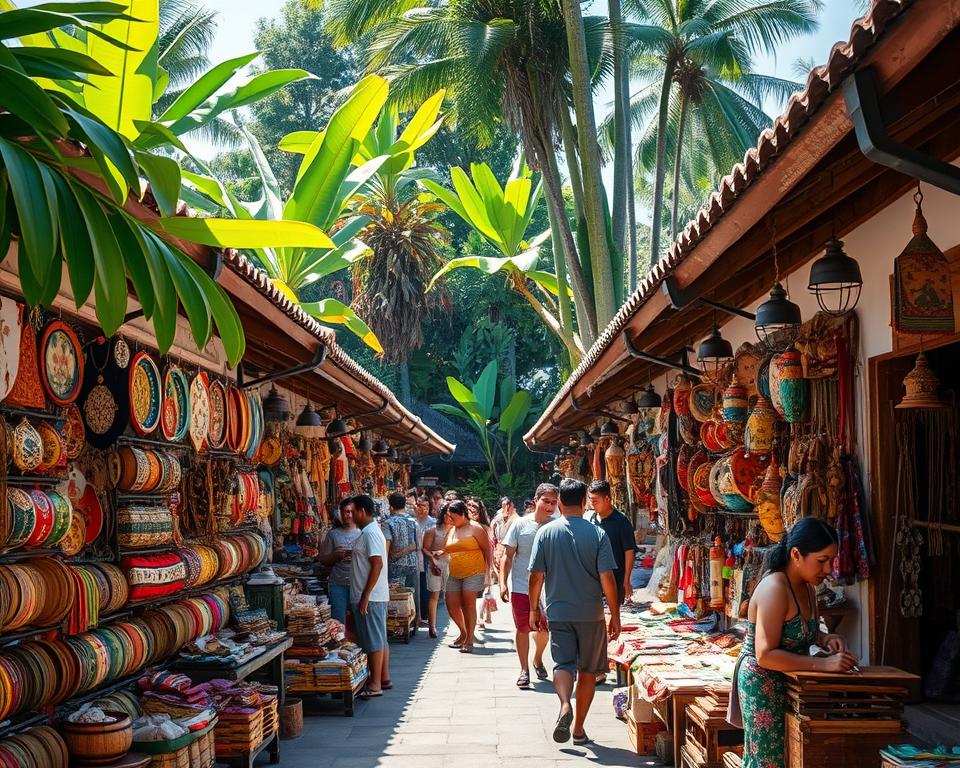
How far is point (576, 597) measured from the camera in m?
7.11

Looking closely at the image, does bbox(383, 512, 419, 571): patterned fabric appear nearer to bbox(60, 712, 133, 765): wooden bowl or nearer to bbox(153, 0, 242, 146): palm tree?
bbox(60, 712, 133, 765): wooden bowl

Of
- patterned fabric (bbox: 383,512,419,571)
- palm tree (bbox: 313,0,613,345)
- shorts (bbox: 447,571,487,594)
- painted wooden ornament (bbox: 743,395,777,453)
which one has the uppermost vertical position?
palm tree (bbox: 313,0,613,345)

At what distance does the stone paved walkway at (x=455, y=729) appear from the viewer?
Result: 6949 millimetres

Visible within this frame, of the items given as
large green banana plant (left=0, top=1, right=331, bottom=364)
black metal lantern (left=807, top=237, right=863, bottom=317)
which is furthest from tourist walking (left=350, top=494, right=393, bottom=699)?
large green banana plant (left=0, top=1, right=331, bottom=364)

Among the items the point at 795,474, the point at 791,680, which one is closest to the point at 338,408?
the point at 795,474

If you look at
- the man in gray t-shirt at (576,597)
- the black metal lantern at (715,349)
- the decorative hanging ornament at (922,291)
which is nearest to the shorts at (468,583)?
the man in gray t-shirt at (576,597)

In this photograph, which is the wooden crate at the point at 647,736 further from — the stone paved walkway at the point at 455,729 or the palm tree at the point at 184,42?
the palm tree at the point at 184,42

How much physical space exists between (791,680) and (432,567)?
366 inches

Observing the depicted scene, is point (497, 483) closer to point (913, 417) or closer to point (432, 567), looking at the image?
point (432, 567)

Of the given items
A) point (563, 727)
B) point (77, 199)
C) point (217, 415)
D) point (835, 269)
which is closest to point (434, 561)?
point (563, 727)

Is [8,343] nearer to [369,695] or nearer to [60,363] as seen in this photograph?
[60,363]

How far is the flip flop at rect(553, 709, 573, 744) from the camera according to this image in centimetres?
721

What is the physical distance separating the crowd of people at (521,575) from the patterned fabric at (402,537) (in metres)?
0.01

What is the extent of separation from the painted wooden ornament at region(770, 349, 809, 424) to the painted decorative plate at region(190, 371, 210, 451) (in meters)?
3.45
